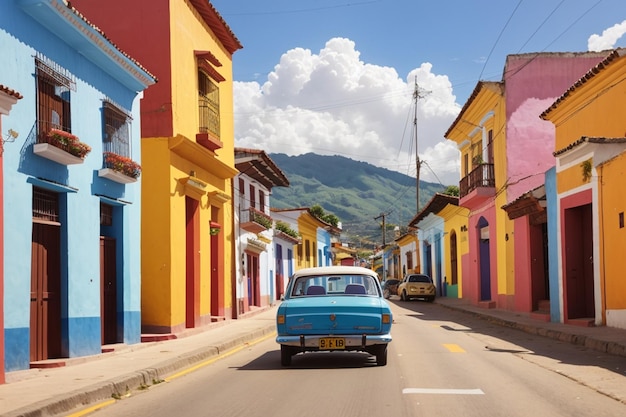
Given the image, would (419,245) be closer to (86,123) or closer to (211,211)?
(211,211)

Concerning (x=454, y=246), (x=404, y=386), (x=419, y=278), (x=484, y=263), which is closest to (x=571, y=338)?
(x=404, y=386)

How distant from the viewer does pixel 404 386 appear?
9.32 meters

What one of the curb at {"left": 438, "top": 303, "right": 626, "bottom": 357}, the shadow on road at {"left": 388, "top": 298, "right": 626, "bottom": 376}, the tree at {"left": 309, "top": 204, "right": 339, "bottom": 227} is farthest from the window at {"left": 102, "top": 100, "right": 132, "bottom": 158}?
the tree at {"left": 309, "top": 204, "right": 339, "bottom": 227}

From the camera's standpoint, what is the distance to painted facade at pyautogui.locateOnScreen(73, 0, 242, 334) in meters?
19.1

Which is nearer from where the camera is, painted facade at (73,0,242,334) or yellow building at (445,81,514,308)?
painted facade at (73,0,242,334)

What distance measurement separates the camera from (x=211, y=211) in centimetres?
2458

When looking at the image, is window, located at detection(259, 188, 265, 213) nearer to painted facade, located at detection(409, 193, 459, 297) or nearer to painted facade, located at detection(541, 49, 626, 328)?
painted facade, located at detection(409, 193, 459, 297)

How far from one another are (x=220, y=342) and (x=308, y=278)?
14.1 feet

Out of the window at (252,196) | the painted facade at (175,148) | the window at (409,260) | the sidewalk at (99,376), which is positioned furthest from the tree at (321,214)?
the sidewalk at (99,376)

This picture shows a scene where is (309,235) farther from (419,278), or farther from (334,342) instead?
(334,342)

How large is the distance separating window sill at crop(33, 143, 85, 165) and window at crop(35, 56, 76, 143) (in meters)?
0.24

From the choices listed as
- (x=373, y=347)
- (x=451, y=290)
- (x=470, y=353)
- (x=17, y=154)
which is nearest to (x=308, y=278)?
(x=373, y=347)

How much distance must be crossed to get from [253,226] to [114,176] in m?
16.3

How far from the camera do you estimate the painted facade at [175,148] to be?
19.1 meters
